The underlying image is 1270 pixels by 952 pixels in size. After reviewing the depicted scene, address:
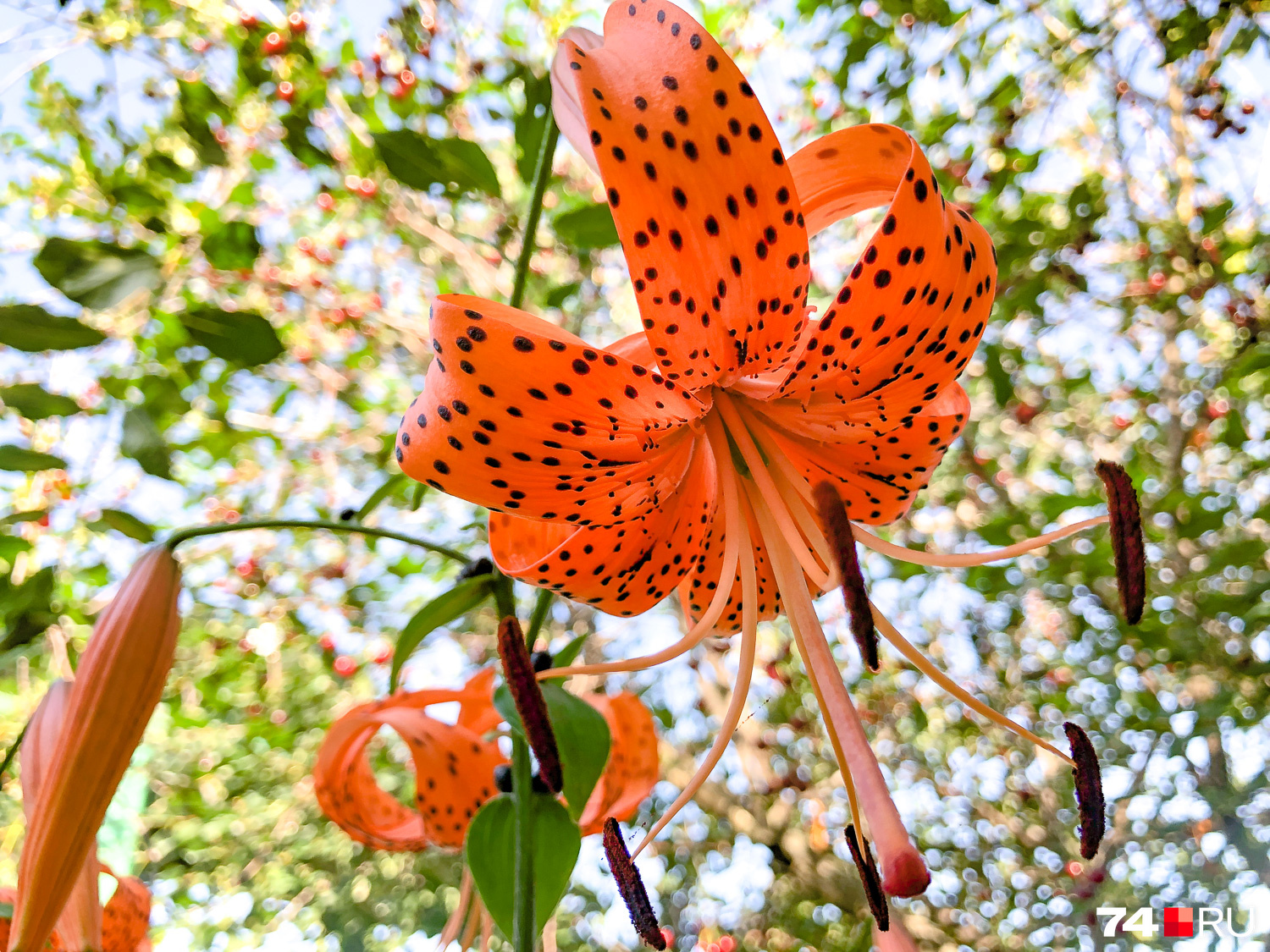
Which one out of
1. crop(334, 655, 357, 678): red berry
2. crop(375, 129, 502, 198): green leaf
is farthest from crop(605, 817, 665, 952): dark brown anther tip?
crop(334, 655, 357, 678): red berry

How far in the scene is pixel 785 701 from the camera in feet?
9.64

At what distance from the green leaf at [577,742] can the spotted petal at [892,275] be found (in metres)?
0.32

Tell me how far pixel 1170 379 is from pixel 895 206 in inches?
92.5

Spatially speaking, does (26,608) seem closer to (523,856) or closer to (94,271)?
(94,271)

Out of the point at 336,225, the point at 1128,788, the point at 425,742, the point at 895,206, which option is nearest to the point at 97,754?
the point at 425,742

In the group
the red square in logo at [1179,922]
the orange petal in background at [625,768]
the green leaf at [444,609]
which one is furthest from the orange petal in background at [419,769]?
the red square in logo at [1179,922]

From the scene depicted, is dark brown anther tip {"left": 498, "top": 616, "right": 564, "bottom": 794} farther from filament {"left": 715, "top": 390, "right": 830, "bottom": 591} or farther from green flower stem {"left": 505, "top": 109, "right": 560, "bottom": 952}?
filament {"left": 715, "top": 390, "right": 830, "bottom": 591}

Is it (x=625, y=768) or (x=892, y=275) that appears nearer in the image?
(x=892, y=275)

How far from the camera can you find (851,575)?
0.57 meters

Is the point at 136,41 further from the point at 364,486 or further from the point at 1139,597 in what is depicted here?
the point at 1139,597

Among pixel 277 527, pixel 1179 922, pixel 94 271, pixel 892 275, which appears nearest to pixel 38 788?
pixel 277 527

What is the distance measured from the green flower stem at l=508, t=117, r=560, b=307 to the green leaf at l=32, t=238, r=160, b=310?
1.30ft

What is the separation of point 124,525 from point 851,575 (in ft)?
3.02

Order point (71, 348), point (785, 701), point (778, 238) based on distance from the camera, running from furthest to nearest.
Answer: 1. point (785, 701)
2. point (71, 348)
3. point (778, 238)
